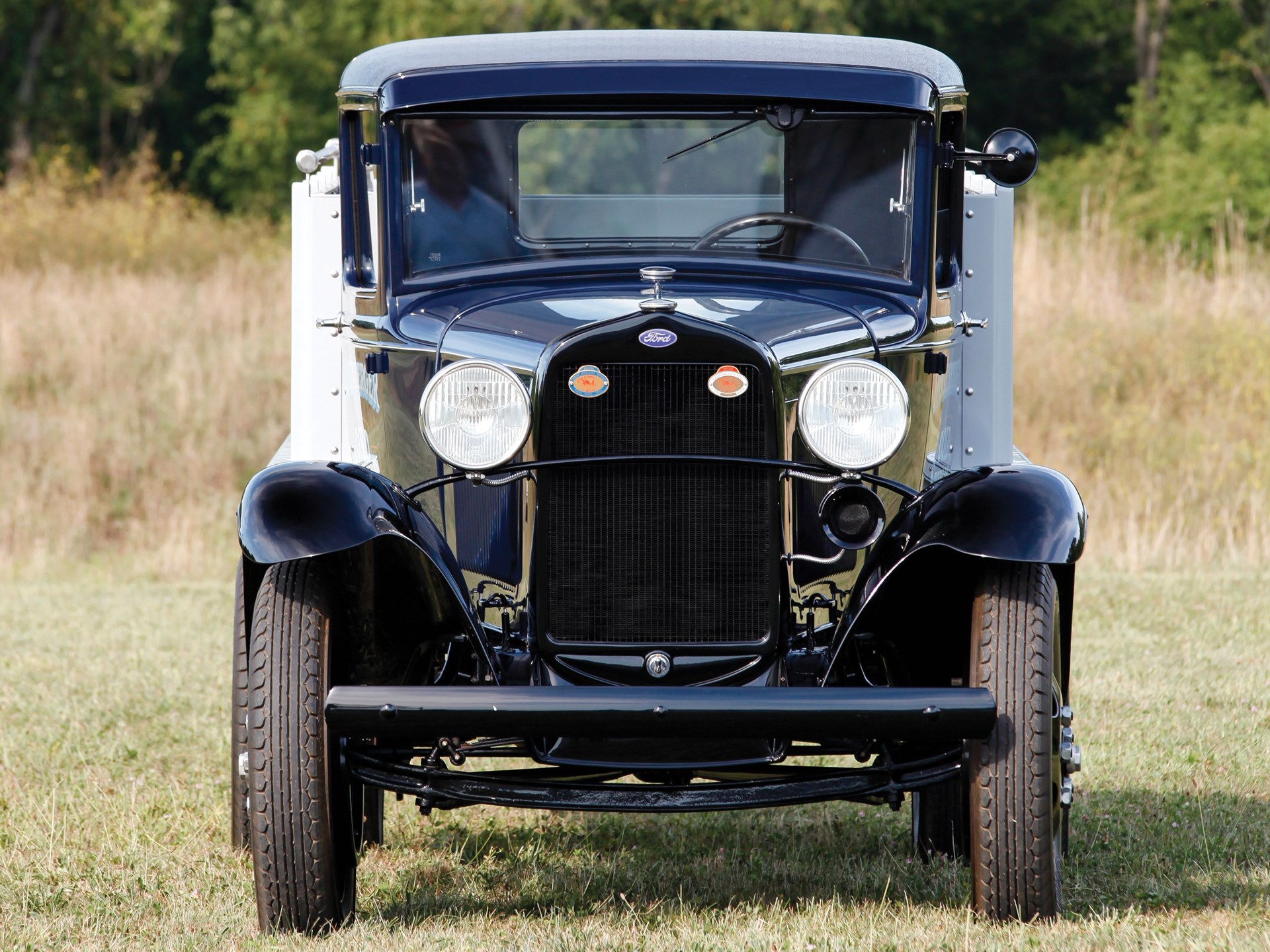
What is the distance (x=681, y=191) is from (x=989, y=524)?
1.48 metres

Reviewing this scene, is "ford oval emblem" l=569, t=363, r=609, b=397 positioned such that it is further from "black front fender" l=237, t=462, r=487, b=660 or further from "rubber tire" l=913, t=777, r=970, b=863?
"rubber tire" l=913, t=777, r=970, b=863

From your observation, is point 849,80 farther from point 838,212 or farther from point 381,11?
point 381,11

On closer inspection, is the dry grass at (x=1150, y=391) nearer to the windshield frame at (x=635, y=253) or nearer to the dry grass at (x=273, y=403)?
the dry grass at (x=273, y=403)

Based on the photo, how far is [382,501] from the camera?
3.50 metres

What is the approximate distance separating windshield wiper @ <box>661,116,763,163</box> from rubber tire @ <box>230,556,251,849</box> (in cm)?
163

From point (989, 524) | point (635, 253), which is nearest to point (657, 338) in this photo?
point (635, 253)

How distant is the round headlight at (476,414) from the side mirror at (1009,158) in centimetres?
144

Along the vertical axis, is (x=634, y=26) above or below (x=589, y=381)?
above

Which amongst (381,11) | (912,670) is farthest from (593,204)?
(381,11)

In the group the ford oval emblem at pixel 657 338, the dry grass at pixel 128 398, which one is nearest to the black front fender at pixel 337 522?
the ford oval emblem at pixel 657 338

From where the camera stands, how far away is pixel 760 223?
426 centimetres

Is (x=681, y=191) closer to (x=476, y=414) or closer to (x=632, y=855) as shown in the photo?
(x=476, y=414)

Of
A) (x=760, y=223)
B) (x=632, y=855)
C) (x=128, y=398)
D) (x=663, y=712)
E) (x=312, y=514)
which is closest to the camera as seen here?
(x=663, y=712)

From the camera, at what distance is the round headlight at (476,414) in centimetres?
346
